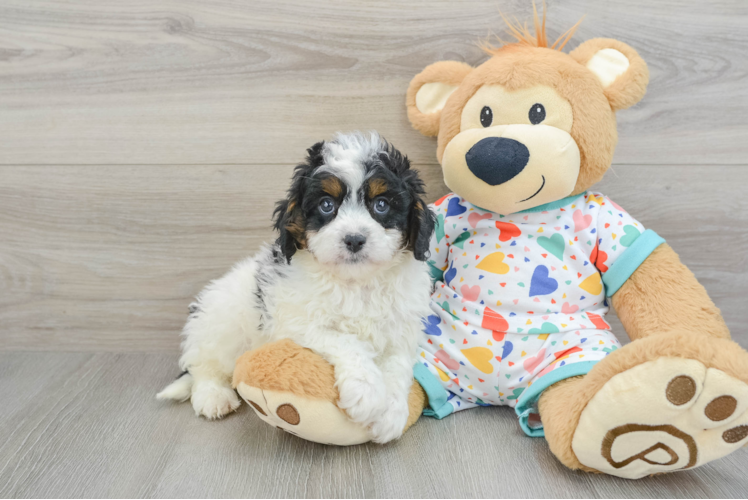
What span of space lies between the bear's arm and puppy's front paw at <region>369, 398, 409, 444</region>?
0.66 m

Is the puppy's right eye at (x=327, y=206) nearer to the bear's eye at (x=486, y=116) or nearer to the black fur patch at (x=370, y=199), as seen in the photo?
the black fur patch at (x=370, y=199)

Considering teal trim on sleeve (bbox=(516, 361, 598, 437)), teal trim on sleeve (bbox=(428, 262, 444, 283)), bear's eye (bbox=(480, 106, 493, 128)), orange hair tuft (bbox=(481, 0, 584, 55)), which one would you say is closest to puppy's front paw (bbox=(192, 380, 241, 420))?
teal trim on sleeve (bbox=(428, 262, 444, 283))

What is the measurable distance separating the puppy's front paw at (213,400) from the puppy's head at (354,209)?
512 millimetres

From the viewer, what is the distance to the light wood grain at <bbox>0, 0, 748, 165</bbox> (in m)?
1.73

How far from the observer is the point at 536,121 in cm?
140

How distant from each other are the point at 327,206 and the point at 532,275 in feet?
1.99

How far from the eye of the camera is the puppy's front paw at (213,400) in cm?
154

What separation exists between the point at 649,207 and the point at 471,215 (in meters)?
0.70

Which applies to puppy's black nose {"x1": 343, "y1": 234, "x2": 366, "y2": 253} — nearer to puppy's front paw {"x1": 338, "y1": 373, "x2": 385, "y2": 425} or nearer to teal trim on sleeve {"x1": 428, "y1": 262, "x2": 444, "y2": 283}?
puppy's front paw {"x1": 338, "y1": 373, "x2": 385, "y2": 425}

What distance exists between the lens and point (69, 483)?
4.04ft

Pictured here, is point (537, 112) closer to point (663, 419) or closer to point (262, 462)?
point (663, 419)

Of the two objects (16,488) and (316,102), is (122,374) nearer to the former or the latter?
(16,488)

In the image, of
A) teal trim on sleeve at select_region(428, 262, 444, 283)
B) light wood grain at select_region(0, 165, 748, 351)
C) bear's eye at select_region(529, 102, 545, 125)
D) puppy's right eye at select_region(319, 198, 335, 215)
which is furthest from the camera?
light wood grain at select_region(0, 165, 748, 351)

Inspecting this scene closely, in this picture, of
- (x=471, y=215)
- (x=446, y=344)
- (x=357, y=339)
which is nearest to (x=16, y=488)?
(x=357, y=339)
